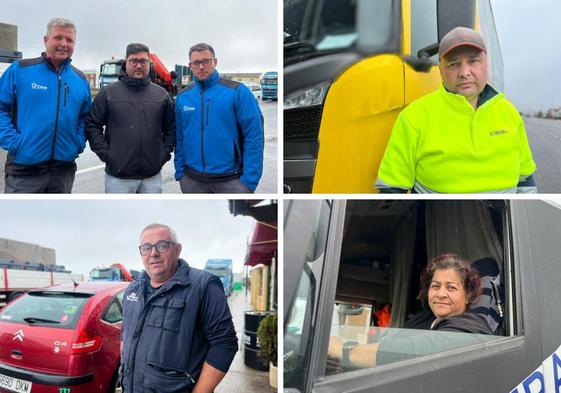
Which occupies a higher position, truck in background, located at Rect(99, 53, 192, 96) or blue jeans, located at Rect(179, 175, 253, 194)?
truck in background, located at Rect(99, 53, 192, 96)

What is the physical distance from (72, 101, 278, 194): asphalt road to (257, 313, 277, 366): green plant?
1.53 feet

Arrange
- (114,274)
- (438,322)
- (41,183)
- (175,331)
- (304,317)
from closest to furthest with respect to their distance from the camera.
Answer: (304,317)
(438,322)
(175,331)
(41,183)
(114,274)

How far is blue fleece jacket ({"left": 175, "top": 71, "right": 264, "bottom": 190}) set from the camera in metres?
1.74

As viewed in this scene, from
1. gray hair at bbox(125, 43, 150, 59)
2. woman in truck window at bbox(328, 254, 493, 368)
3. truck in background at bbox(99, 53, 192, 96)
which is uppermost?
gray hair at bbox(125, 43, 150, 59)

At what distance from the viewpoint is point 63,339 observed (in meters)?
1.84

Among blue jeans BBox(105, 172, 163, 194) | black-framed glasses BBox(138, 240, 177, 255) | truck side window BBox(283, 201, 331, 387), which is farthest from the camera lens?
blue jeans BBox(105, 172, 163, 194)

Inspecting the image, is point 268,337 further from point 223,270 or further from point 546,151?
point 546,151

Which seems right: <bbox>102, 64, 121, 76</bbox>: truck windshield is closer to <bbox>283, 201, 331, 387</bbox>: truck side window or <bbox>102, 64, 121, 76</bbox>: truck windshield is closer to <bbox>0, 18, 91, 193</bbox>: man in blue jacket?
<bbox>0, 18, 91, 193</bbox>: man in blue jacket

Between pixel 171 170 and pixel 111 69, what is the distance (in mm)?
454

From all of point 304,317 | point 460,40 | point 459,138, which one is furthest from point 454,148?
point 304,317

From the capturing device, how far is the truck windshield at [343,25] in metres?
1.58

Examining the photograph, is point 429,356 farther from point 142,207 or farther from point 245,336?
point 142,207

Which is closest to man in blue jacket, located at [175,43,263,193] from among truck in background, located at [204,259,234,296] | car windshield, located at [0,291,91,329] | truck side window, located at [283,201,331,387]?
truck in background, located at [204,259,234,296]

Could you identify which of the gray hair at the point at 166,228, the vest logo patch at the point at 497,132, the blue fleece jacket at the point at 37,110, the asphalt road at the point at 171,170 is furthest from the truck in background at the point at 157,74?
the vest logo patch at the point at 497,132
